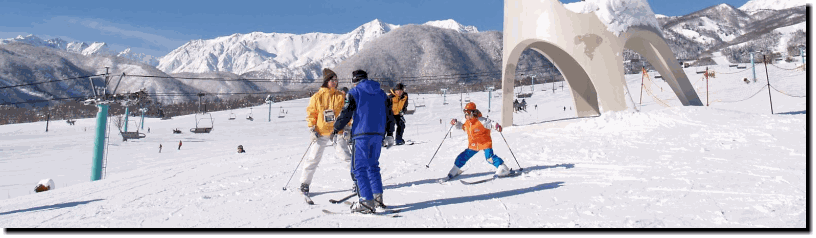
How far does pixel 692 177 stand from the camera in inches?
232

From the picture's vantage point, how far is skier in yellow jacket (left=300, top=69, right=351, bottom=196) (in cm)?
526

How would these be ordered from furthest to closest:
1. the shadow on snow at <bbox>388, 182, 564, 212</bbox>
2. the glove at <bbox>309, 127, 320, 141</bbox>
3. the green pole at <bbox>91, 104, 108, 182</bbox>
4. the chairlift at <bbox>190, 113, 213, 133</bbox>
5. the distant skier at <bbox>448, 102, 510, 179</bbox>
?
the chairlift at <bbox>190, 113, 213, 133</bbox> → the green pole at <bbox>91, 104, 108, 182</bbox> → the distant skier at <bbox>448, 102, 510, 179</bbox> → the glove at <bbox>309, 127, 320, 141</bbox> → the shadow on snow at <bbox>388, 182, 564, 212</bbox>

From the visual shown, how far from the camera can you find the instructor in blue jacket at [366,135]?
4.25 m

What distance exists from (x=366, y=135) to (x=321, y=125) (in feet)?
4.00

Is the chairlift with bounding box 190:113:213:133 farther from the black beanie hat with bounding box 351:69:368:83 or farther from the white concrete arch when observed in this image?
the black beanie hat with bounding box 351:69:368:83

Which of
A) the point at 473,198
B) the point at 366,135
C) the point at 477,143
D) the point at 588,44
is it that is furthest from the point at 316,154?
the point at 588,44

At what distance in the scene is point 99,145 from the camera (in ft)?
53.6

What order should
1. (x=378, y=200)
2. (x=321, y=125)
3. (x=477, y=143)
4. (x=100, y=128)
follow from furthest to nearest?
(x=100, y=128), (x=477, y=143), (x=321, y=125), (x=378, y=200)

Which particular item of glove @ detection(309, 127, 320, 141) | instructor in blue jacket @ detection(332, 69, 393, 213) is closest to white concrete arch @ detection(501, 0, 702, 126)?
glove @ detection(309, 127, 320, 141)

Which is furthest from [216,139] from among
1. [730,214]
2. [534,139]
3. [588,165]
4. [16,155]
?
[730,214]

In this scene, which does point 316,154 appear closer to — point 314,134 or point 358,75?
point 314,134

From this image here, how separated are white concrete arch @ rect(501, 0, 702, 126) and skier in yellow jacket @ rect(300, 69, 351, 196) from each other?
38.3ft

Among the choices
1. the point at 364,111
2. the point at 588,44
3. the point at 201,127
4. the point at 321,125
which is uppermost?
the point at 588,44

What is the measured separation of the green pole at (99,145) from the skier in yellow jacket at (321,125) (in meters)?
14.2
